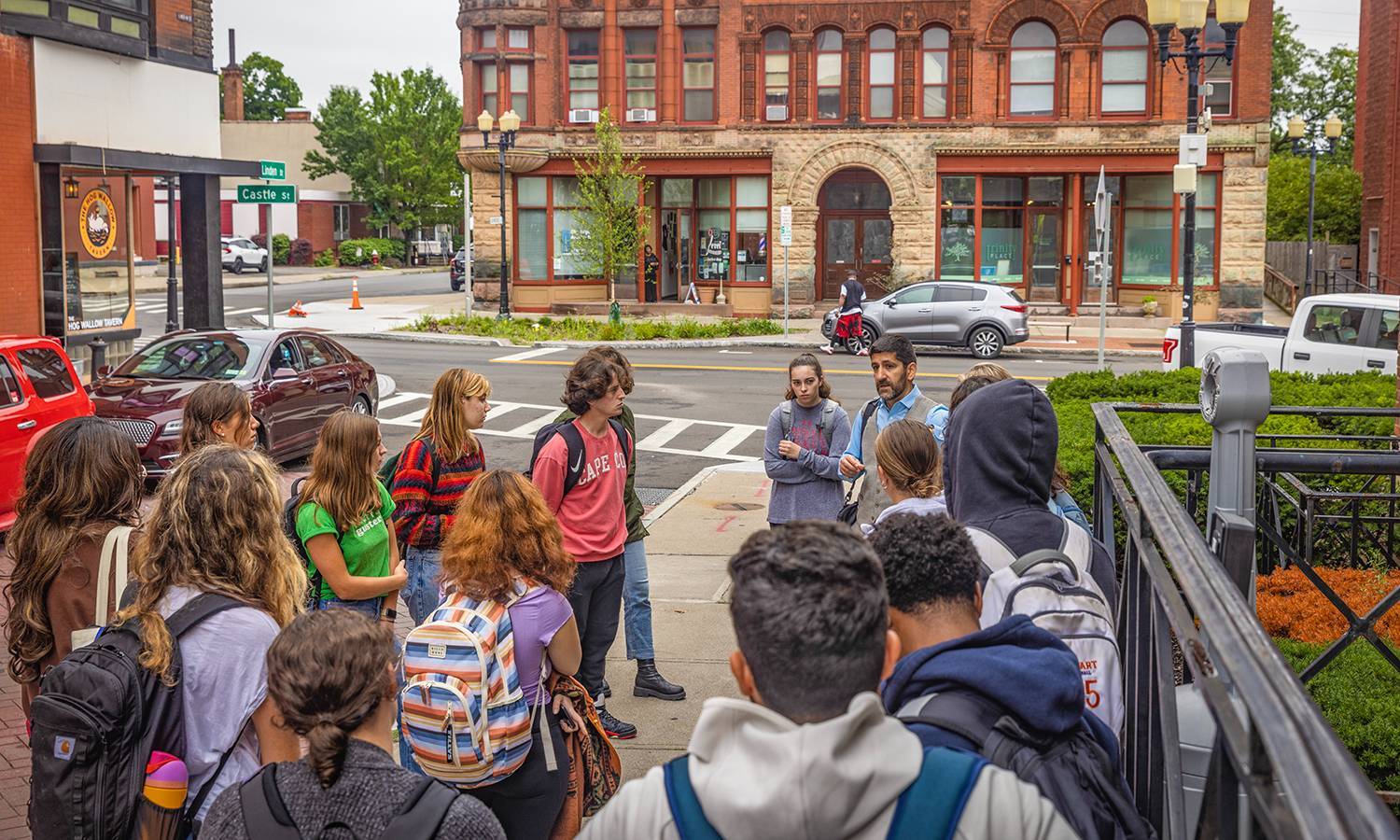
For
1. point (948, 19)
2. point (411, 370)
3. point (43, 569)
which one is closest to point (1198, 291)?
point (948, 19)

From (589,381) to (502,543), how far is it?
2215 millimetres

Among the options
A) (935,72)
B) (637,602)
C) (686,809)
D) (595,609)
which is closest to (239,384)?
(637,602)

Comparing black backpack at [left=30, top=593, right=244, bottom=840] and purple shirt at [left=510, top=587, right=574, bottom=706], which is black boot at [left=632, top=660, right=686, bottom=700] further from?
black backpack at [left=30, top=593, right=244, bottom=840]

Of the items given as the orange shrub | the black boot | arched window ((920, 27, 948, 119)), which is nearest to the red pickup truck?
the black boot

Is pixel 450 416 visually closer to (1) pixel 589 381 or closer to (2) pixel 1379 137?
(1) pixel 589 381

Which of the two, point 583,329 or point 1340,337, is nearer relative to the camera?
point 1340,337

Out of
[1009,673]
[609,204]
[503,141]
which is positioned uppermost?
[503,141]

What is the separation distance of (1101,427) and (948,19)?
3672 centimetres

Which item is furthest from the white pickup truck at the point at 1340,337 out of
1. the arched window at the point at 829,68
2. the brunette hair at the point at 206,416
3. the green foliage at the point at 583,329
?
the arched window at the point at 829,68

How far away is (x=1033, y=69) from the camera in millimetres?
39781

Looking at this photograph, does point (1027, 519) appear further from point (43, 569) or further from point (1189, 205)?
point (1189, 205)

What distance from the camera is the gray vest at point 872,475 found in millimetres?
7434

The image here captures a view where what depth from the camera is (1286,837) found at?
6.78 ft

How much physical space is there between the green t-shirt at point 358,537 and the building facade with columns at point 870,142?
33474 millimetres
